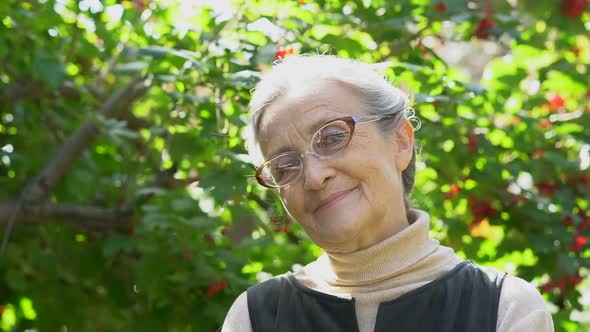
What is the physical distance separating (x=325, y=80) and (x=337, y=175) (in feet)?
0.73

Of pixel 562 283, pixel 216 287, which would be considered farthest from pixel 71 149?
pixel 562 283

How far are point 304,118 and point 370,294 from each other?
42 cm

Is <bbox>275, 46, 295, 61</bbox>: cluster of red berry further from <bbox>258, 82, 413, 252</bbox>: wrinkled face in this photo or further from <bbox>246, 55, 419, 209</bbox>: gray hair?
<bbox>258, 82, 413, 252</bbox>: wrinkled face

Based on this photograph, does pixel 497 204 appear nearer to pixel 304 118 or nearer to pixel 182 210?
pixel 182 210

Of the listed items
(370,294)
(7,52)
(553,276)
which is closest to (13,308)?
(7,52)

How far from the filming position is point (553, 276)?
3998mm

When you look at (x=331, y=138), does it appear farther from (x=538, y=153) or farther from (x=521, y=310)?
(x=538, y=153)

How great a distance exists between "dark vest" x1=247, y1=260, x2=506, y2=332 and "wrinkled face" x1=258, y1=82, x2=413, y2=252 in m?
0.15

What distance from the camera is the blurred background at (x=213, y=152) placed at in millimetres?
3393

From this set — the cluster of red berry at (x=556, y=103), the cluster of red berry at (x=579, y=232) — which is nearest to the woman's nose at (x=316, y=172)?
the cluster of red berry at (x=579, y=232)

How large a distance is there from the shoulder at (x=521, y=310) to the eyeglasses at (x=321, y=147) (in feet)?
1.51

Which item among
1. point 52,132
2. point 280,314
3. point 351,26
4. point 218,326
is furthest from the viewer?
point 52,132

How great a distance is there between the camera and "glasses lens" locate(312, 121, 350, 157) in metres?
2.13

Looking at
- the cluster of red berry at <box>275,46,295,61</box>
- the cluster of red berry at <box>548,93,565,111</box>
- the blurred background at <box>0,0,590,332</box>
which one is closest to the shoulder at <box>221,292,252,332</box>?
the blurred background at <box>0,0,590,332</box>
